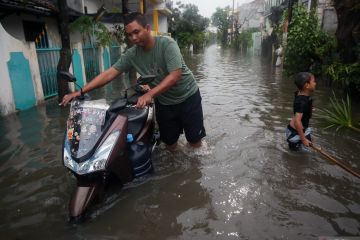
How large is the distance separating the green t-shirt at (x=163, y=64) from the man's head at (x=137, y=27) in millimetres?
226

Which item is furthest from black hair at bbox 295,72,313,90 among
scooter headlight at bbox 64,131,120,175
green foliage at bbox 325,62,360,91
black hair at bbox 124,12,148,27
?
green foliage at bbox 325,62,360,91

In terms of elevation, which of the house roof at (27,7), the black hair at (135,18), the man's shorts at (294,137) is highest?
the house roof at (27,7)

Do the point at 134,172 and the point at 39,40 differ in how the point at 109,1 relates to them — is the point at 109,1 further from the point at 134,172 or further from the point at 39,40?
the point at 134,172

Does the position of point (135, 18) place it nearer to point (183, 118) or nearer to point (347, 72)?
point (183, 118)

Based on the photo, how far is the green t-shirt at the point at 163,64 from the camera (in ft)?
10.5

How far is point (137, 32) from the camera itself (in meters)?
3.04

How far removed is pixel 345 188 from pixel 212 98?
5289 millimetres

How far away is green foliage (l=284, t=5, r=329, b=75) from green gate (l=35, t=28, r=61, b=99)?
7.05 metres

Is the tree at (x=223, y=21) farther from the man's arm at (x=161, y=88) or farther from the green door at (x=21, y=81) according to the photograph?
the man's arm at (x=161, y=88)

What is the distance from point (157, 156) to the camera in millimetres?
4379

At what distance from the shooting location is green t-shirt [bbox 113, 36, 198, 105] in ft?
10.5

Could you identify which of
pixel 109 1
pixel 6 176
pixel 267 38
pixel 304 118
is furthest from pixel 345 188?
pixel 267 38

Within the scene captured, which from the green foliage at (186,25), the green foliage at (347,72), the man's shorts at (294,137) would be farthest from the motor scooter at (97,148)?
A: the green foliage at (186,25)

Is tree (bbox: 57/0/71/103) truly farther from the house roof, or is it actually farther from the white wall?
the white wall
